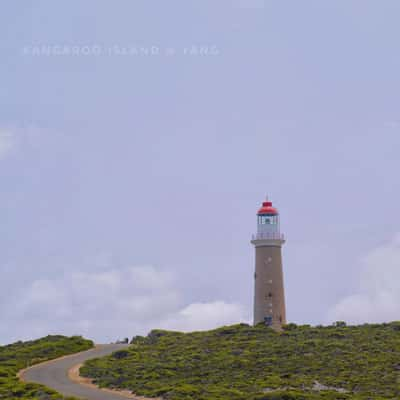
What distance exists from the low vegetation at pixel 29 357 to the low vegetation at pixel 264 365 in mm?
4788

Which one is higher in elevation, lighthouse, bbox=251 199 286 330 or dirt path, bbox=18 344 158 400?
lighthouse, bbox=251 199 286 330

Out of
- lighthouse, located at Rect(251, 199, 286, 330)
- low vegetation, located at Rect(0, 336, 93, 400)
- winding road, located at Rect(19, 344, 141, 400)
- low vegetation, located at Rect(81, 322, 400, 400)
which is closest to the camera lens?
low vegetation, located at Rect(81, 322, 400, 400)

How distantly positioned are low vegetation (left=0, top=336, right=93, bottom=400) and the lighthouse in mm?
15006

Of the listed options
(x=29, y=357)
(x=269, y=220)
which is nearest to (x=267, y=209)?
(x=269, y=220)

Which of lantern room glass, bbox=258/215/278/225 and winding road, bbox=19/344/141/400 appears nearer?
winding road, bbox=19/344/141/400

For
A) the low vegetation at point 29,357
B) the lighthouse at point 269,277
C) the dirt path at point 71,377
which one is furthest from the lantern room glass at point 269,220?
the low vegetation at point 29,357

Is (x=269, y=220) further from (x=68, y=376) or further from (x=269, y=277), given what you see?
(x=68, y=376)

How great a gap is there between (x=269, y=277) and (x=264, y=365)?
60.6ft

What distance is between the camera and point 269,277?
70.8 m

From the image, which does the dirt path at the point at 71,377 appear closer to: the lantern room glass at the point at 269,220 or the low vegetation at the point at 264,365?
the low vegetation at the point at 264,365

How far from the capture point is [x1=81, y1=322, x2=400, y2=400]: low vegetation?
44.8m

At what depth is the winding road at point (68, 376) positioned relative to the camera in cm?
4822

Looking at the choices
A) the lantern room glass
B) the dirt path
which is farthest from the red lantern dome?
the dirt path

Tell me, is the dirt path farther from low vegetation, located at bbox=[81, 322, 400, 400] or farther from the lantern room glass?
the lantern room glass
